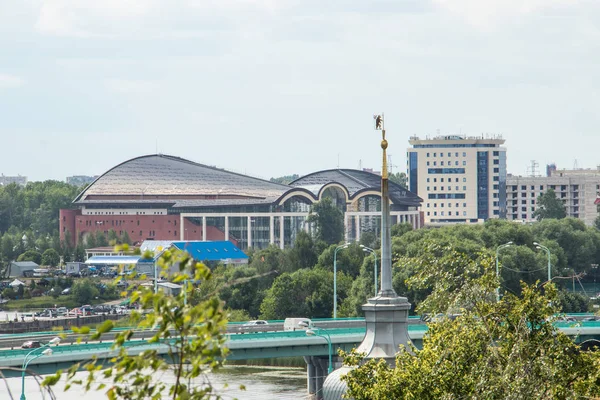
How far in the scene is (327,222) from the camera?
538 feet

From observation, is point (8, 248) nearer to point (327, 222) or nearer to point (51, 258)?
point (51, 258)

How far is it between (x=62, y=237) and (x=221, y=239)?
24.5 metres

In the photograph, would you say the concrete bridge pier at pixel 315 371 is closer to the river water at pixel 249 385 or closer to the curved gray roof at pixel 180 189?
the river water at pixel 249 385

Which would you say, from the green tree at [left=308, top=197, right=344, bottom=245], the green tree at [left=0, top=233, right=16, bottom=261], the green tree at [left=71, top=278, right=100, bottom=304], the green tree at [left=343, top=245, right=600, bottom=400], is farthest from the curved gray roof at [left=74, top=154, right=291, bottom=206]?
the green tree at [left=343, top=245, right=600, bottom=400]

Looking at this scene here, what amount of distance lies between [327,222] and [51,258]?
114 ft

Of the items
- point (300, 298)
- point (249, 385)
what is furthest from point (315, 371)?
point (300, 298)

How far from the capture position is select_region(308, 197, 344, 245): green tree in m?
164

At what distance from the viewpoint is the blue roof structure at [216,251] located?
154 meters

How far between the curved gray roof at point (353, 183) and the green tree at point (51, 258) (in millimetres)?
35209

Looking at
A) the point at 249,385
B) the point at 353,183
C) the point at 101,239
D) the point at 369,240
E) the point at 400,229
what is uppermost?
the point at 353,183

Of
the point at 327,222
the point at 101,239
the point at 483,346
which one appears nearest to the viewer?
the point at 483,346

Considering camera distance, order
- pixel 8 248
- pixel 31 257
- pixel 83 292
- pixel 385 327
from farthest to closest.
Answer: pixel 8 248 < pixel 31 257 < pixel 83 292 < pixel 385 327

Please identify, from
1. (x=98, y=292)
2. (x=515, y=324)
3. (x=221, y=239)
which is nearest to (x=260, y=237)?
(x=221, y=239)

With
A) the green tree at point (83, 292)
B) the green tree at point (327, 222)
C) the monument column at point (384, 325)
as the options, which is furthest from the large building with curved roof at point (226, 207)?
the monument column at point (384, 325)
